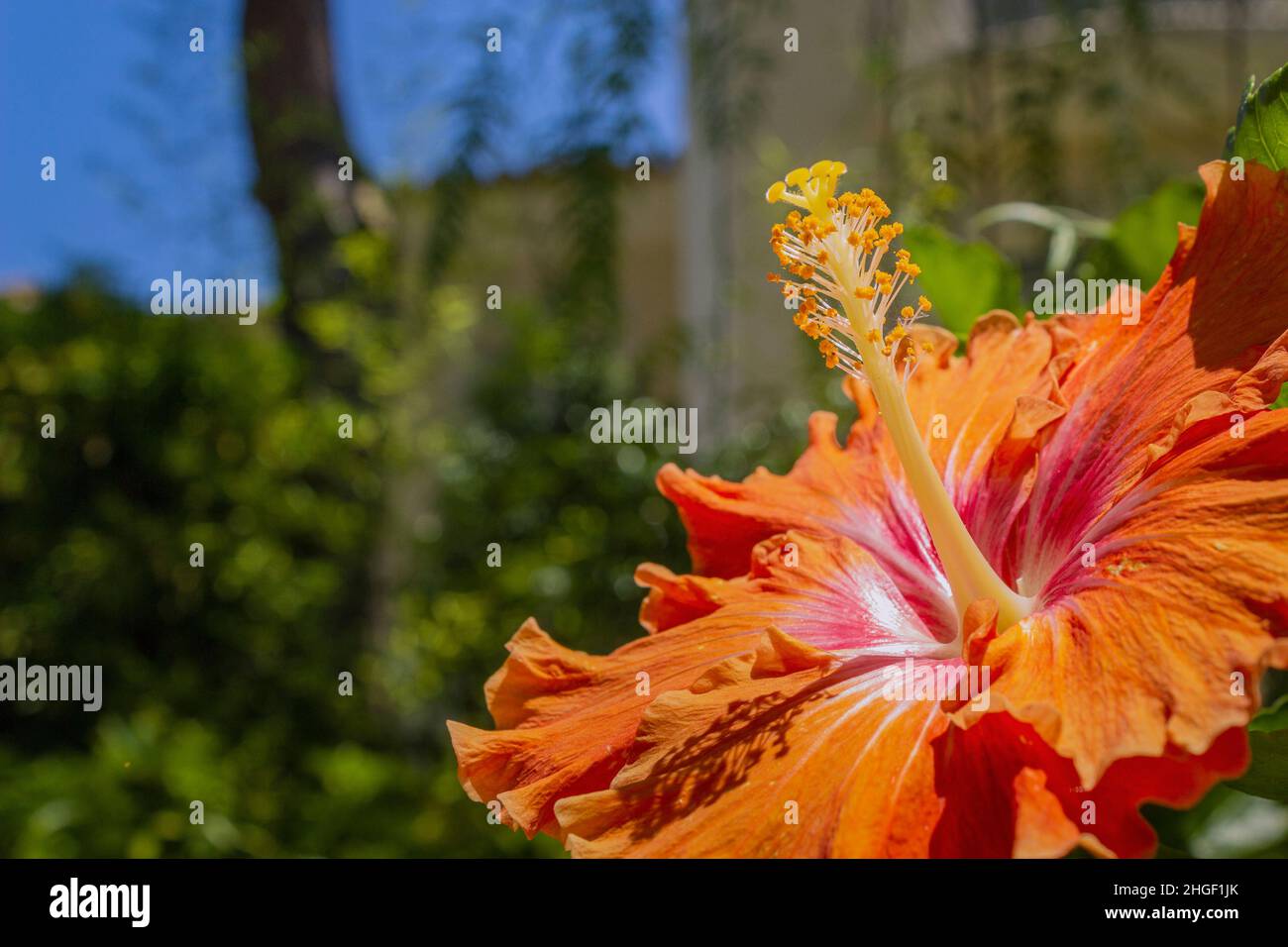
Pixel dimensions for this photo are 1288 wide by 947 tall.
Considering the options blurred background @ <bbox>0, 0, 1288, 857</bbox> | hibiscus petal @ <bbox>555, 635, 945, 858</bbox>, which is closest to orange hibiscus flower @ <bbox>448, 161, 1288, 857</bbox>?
hibiscus petal @ <bbox>555, 635, 945, 858</bbox>

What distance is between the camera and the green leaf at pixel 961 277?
0.72 m

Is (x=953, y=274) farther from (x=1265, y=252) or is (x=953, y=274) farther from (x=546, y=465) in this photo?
(x=546, y=465)

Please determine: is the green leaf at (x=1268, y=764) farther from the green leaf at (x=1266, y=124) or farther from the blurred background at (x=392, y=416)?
the blurred background at (x=392, y=416)

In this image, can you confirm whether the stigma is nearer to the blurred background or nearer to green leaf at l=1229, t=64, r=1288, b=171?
green leaf at l=1229, t=64, r=1288, b=171

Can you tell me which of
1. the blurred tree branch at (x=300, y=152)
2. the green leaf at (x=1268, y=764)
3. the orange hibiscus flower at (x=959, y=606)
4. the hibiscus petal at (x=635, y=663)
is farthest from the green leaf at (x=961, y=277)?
the blurred tree branch at (x=300, y=152)

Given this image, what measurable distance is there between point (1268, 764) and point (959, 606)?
139 mm

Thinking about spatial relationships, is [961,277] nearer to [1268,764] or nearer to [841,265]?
[841,265]

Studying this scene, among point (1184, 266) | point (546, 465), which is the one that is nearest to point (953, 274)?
point (1184, 266)

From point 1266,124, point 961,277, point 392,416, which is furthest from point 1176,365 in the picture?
point 392,416

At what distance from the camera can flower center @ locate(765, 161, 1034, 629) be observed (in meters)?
0.52

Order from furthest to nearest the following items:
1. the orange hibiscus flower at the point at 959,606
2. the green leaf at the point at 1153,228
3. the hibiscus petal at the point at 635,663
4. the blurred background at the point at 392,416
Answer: the blurred background at the point at 392,416 → the green leaf at the point at 1153,228 → the hibiscus petal at the point at 635,663 → the orange hibiscus flower at the point at 959,606

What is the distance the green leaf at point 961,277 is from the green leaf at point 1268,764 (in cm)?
31

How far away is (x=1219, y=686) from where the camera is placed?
371 mm
